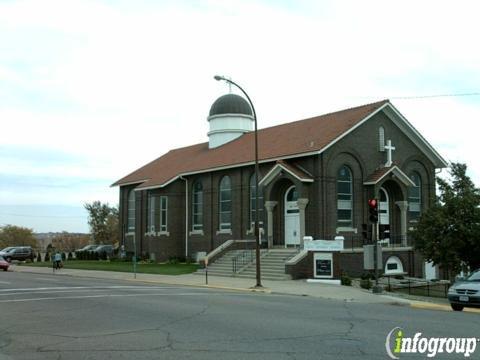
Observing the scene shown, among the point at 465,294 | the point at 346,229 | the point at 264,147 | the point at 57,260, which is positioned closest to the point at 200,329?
the point at 465,294

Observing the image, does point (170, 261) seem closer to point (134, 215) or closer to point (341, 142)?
point (134, 215)

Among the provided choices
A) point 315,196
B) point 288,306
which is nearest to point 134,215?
point 315,196

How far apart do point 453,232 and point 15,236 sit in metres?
97.8

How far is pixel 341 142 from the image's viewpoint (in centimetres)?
3462

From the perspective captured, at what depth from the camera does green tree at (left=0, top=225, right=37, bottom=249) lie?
4289 inches

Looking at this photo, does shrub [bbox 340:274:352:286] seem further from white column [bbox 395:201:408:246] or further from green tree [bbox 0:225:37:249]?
green tree [bbox 0:225:37:249]

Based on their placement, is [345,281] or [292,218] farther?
[292,218]

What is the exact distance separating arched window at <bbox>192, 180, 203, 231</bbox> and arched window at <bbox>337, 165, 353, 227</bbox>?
12.3 meters

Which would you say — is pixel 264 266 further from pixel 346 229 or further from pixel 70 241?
pixel 70 241

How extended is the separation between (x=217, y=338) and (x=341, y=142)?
2558 centimetres

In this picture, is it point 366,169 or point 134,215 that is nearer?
point 366,169

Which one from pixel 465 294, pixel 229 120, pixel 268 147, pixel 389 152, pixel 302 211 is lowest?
pixel 465 294

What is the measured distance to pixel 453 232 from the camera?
90.4 feet

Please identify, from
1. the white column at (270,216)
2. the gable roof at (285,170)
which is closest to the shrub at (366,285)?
the gable roof at (285,170)
